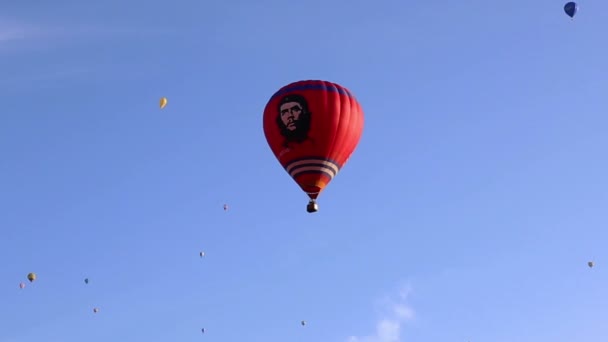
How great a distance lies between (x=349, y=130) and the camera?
46.6m

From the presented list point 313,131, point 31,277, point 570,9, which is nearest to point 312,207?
point 313,131

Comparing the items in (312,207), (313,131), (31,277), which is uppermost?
(31,277)

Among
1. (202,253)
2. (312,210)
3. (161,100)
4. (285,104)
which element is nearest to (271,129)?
(285,104)

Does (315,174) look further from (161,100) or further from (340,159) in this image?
(161,100)

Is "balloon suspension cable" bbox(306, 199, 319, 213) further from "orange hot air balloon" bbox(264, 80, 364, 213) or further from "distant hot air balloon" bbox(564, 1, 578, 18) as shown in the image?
"distant hot air balloon" bbox(564, 1, 578, 18)

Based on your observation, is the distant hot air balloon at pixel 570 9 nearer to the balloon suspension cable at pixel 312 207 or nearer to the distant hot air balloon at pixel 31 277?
the balloon suspension cable at pixel 312 207

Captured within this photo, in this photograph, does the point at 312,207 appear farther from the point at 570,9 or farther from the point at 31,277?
the point at 31,277

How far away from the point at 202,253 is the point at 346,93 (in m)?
37.9

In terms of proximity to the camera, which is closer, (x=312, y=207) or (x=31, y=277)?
(x=312, y=207)

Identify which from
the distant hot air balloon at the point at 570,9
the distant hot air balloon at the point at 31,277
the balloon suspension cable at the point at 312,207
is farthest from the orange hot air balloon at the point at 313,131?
the distant hot air balloon at the point at 31,277

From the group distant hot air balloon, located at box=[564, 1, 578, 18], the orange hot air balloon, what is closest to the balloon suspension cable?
the orange hot air balloon

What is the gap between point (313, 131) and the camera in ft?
150

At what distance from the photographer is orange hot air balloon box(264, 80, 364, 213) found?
1793 inches

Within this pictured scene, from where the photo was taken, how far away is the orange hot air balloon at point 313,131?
1793 inches
